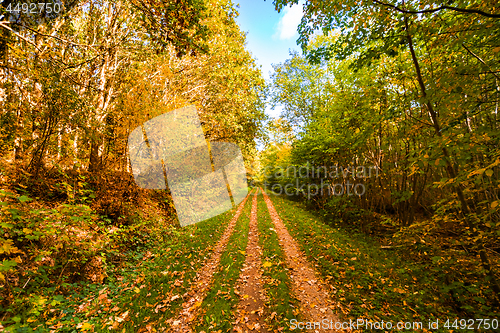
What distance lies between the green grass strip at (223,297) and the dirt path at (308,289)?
5.44 feet

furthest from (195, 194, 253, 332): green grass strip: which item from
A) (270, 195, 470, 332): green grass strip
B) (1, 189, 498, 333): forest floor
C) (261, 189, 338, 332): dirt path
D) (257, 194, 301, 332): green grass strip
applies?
(270, 195, 470, 332): green grass strip

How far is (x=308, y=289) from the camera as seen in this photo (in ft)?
16.1

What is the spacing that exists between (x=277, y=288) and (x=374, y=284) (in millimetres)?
2809

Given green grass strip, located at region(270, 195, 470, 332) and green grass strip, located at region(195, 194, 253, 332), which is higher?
green grass strip, located at region(195, 194, 253, 332)

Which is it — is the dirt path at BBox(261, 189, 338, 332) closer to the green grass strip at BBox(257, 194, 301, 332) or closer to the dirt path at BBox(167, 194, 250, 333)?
the green grass strip at BBox(257, 194, 301, 332)

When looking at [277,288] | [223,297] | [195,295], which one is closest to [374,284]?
[277,288]

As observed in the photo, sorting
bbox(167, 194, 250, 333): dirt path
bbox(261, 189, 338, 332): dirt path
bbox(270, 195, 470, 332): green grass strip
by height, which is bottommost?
bbox(270, 195, 470, 332): green grass strip

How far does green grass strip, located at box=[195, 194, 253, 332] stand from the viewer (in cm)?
377

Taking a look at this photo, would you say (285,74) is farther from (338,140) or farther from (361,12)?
(361,12)

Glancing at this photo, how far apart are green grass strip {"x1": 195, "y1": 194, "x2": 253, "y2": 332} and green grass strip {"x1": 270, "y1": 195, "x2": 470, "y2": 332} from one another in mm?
2568
